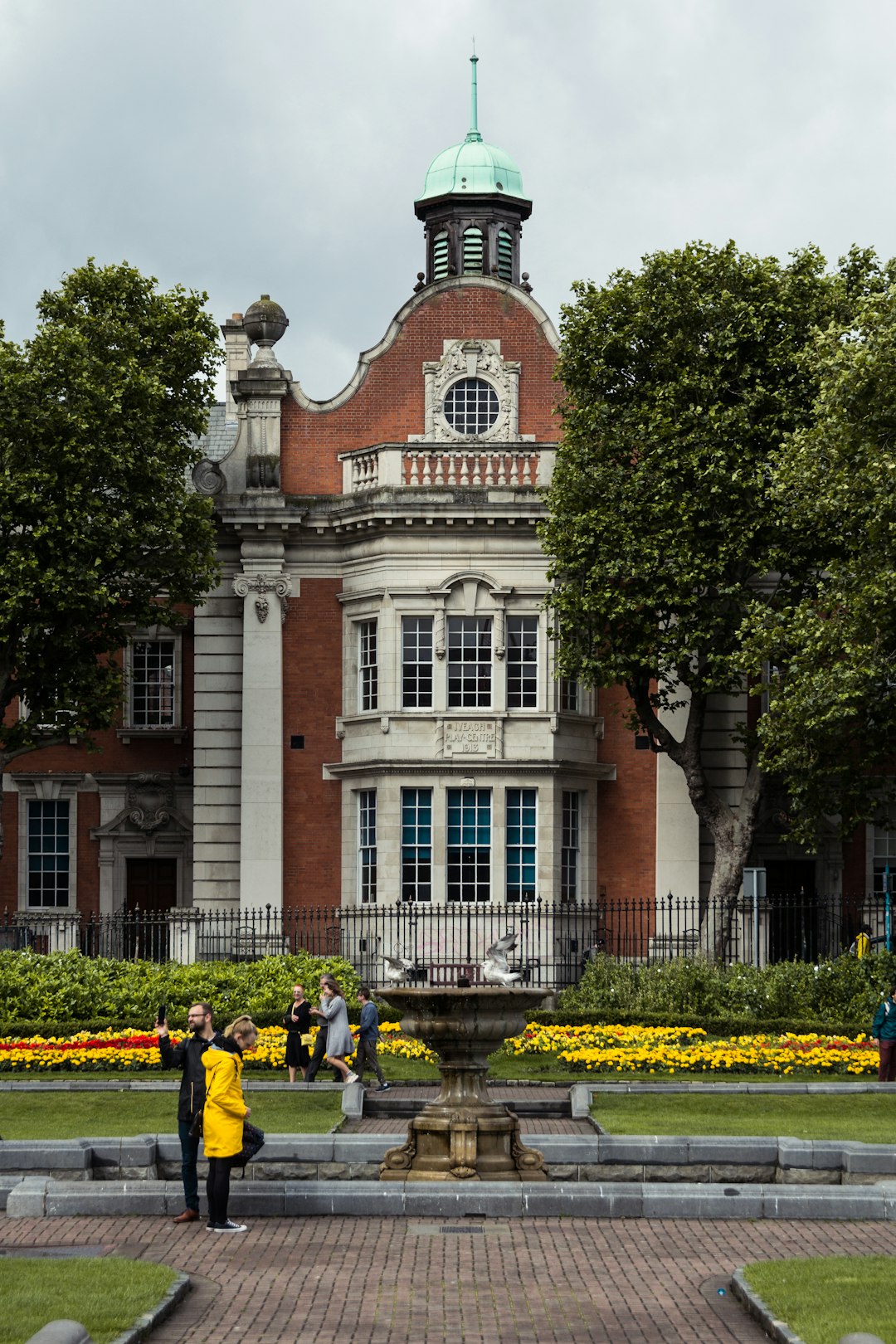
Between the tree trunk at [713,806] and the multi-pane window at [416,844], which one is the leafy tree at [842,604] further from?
the multi-pane window at [416,844]

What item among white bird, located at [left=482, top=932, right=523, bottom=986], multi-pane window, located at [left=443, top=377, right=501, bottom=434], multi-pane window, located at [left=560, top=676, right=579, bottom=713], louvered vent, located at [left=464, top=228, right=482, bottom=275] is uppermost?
louvered vent, located at [left=464, top=228, right=482, bottom=275]

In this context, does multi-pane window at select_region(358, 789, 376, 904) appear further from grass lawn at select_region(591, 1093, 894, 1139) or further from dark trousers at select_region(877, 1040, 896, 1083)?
grass lawn at select_region(591, 1093, 894, 1139)

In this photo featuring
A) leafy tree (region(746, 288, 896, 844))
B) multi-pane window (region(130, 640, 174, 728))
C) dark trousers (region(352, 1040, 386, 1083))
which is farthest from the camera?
multi-pane window (region(130, 640, 174, 728))

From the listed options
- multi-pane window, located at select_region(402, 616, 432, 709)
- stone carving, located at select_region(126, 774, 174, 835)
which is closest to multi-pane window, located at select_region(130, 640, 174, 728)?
stone carving, located at select_region(126, 774, 174, 835)

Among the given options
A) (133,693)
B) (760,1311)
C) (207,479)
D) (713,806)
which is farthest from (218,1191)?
(133,693)

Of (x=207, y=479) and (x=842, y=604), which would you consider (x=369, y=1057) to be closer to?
(x=842, y=604)

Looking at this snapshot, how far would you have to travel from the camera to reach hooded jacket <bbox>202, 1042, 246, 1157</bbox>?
53.0ft

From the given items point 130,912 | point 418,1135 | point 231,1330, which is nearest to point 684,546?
point 130,912

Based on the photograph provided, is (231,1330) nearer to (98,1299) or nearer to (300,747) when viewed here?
(98,1299)

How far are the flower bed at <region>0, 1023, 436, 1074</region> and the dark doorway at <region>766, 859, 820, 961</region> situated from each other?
1212cm

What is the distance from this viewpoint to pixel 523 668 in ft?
128

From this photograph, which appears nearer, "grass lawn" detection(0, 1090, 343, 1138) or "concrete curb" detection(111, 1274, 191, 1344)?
"concrete curb" detection(111, 1274, 191, 1344)

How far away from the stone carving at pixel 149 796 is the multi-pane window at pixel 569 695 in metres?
8.82

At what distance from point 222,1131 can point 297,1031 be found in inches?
405
